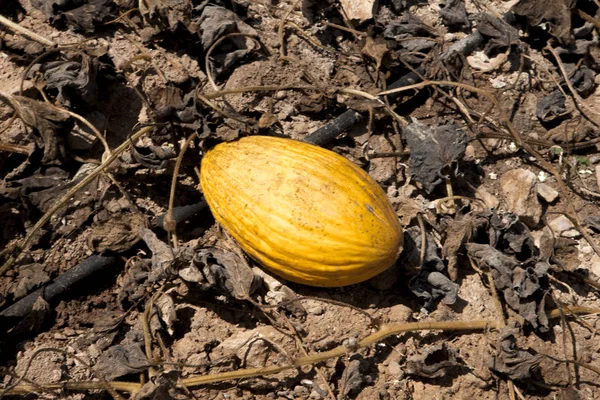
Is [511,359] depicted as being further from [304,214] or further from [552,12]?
[552,12]

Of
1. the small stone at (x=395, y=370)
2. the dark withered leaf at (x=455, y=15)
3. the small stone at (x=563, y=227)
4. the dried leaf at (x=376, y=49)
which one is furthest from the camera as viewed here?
the dark withered leaf at (x=455, y=15)

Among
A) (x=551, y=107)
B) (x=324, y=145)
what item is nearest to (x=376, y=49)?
(x=324, y=145)

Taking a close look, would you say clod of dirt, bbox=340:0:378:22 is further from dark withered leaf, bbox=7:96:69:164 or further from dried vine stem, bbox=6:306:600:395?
dried vine stem, bbox=6:306:600:395

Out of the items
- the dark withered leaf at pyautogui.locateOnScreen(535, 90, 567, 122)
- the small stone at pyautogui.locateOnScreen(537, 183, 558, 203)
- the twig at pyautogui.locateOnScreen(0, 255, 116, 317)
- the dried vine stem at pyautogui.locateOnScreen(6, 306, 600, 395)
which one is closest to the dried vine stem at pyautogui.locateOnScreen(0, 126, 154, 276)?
the twig at pyautogui.locateOnScreen(0, 255, 116, 317)

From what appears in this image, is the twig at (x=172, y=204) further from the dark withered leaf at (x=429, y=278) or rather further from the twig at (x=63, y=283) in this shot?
the dark withered leaf at (x=429, y=278)

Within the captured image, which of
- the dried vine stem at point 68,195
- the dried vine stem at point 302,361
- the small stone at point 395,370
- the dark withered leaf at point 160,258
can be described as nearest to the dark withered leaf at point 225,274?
the dark withered leaf at point 160,258

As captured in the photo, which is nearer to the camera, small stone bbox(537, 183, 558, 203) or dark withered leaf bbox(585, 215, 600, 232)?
dark withered leaf bbox(585, 215, 600, 232)

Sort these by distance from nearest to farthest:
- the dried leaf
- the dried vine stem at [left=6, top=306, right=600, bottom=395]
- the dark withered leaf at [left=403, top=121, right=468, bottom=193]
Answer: the dried vine stem at [left=6, top=306, right=600, bottom=395] < the dark withered leaf at [left=403, top=121, right=468, bottom=193] < the dried leaf

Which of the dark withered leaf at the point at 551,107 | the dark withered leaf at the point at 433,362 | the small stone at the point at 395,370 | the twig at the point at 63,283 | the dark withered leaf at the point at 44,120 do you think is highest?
the dark withered leaf at the point at 44,120
